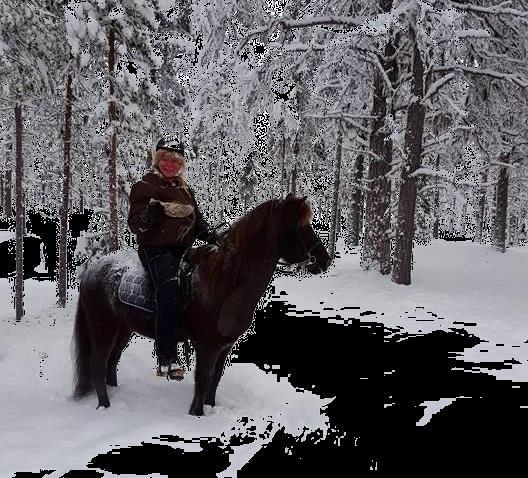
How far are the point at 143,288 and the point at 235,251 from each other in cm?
102

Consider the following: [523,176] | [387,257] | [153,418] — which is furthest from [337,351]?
[523,176]

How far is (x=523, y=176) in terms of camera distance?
2823 centimetres

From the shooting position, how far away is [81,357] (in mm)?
5695

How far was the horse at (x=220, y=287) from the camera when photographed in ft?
16.3

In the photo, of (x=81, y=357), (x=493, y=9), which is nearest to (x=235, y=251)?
(x=81, y=357)

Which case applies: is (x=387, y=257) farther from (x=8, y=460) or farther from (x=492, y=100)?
(x=8, y=460)

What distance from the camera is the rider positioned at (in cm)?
504

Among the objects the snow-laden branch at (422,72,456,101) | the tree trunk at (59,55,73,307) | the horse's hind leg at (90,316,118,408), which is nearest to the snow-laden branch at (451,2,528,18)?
the snow-laden branch at (422,72,456,101)

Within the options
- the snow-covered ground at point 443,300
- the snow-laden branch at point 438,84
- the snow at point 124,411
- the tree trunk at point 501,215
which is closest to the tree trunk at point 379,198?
the snow-covered ground at point 443,300

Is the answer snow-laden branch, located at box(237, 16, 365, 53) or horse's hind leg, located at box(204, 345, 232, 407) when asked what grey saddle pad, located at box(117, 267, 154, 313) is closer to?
horse's hind leg, located at box(204, 345, 232, 407)

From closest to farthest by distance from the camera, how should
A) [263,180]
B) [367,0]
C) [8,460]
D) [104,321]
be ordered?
[8,460]
[104,321]
[367,0]
[263,180]

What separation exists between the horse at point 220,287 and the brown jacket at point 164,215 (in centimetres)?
31

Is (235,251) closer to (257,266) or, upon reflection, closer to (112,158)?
(257,266)

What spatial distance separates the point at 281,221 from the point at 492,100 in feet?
41.4
